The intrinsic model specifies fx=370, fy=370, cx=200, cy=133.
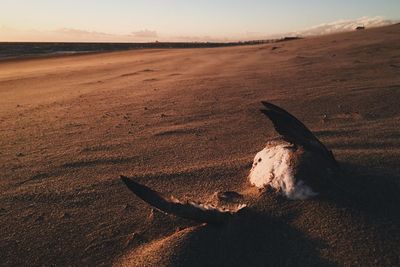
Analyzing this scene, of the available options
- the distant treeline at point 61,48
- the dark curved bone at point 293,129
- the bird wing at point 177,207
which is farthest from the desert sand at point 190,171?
the distant treeline at point 61,48

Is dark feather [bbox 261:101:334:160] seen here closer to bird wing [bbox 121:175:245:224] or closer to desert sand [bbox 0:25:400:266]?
desert sand [bbox 0:25:400:266]

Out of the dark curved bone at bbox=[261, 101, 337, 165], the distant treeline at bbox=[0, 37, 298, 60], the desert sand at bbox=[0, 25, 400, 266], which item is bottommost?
the desert sand at bbox=[0, 25, 400, 266]

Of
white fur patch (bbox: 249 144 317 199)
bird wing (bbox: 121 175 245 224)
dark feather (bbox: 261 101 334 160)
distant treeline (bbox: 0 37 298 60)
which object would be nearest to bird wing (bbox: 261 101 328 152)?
dark feather (bbox: 261 101 334 160)

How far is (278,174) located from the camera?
2.10 meters

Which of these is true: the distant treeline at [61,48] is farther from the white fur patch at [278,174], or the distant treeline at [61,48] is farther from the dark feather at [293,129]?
the dark feather at [293,129]

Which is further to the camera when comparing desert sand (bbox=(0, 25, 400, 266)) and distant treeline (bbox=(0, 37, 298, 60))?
distant treeline (bbox=(0, 37, 298, 60))

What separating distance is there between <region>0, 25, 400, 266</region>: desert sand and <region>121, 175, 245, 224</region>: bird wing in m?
0.06

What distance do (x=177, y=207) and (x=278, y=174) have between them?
0.67 metres

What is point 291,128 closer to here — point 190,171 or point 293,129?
point 293,129

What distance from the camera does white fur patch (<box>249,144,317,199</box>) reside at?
78.3 inches

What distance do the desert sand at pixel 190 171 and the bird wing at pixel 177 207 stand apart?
0.21 feet

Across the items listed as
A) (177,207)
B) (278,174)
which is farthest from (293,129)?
(177,207)

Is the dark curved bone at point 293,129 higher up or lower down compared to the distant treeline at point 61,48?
lower down

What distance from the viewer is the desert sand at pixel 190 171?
1731 mm
